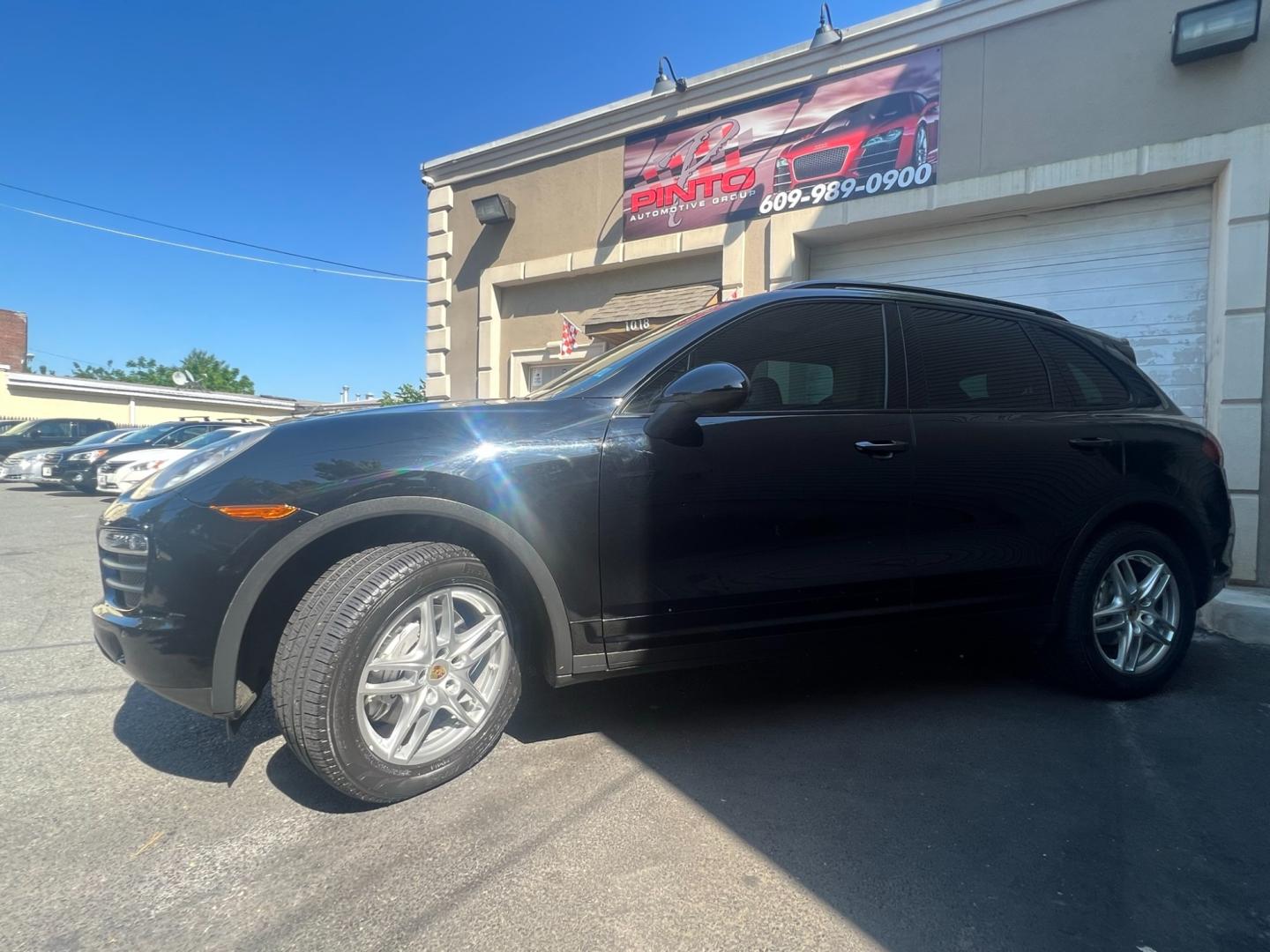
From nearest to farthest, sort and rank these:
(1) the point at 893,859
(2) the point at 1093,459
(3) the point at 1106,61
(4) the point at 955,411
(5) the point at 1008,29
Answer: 1. (1) the point at 893,859
2. (4) the point at 955,411
3. (2) the point at 1093,459
4. (3) the point at 1106,61
5. (5) the point at 1008,29

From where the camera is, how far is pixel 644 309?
8.53m

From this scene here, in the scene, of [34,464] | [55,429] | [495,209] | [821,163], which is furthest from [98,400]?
[821,163]

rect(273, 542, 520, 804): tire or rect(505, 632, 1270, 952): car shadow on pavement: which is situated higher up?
rect(273, 542, 520, 804): tire

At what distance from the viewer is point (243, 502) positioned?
2146 mm

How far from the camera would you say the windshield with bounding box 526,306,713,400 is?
8.99 feet

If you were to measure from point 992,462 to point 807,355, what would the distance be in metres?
0.93

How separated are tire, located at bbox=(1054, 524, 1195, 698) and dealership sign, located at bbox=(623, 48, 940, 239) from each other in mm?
4918

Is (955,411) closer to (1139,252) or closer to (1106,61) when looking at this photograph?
(1139,252)

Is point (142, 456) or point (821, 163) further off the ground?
point (821, 163)

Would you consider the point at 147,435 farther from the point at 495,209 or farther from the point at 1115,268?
the point at 1115,268

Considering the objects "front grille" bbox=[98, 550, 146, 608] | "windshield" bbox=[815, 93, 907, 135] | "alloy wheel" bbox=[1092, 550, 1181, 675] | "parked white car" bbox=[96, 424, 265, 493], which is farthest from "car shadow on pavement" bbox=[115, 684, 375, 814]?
"parked white car" bbox=[96, 424, 265, 493]

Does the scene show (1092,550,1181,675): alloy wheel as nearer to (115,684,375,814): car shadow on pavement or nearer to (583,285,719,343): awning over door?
(115,684,375,814): car shadow on pavement

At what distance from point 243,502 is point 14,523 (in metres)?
9.83

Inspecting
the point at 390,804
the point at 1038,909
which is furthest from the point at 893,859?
the point at 390,804
